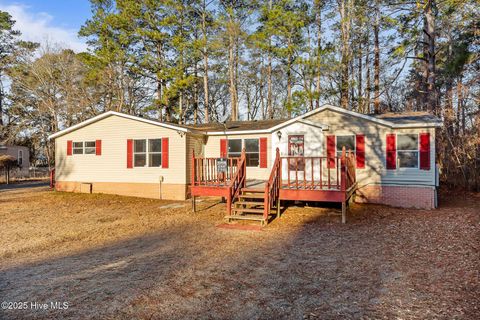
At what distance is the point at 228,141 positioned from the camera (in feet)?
43.2

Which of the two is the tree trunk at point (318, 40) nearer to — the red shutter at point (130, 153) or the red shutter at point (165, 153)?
the red shutter at point (165, 153)

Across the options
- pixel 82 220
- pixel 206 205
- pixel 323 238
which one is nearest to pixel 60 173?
pixel 82 220

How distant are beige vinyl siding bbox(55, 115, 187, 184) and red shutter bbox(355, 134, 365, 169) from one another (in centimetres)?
668

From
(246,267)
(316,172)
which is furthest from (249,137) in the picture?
(246,267)

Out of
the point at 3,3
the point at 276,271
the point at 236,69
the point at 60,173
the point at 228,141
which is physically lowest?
the point at 276,271

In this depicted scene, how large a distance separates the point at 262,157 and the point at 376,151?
14.1ft

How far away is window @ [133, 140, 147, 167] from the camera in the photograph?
13109mm

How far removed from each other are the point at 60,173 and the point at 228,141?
8783mm

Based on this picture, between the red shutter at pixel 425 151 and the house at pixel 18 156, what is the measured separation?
87.2 feet

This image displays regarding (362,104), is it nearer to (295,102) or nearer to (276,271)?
(295,102)

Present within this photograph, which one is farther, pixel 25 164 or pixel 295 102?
pixel 25 164

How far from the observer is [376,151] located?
10656 millimetres

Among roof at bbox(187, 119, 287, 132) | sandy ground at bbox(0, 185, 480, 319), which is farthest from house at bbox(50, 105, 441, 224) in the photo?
sandy ground at bbox(0, 185, 480, 319)

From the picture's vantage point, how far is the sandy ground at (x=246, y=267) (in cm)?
347
